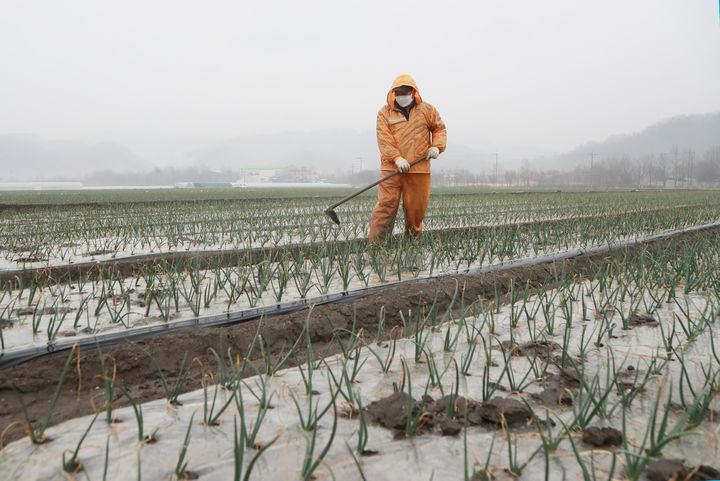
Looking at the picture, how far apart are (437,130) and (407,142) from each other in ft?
1.44

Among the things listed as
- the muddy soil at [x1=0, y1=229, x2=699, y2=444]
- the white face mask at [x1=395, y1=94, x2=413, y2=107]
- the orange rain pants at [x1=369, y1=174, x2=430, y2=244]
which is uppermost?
the white face mask at [x1=395, y1=94, x2=413, y2=107]

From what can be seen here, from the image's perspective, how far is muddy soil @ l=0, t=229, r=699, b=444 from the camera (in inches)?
72.7

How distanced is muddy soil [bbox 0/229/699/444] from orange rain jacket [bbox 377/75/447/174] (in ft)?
6.26

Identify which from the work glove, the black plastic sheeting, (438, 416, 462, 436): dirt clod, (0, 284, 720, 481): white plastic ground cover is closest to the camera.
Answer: (0, 284, 720, 481): white plastic ground cover

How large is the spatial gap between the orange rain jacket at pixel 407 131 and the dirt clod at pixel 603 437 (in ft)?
12.2

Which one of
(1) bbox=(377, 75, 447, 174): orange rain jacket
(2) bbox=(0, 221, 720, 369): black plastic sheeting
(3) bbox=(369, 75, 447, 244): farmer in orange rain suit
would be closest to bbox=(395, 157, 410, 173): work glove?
(3) bbox=(369, 75, 447, 244): farmer in orange rain suit

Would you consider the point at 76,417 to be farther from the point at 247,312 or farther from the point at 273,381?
the point at 247,312

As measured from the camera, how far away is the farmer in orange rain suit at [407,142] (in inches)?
189

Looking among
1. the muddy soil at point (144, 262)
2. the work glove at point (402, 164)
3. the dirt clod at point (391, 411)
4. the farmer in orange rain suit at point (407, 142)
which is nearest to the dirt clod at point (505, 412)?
the dirt clod at point (391, 411)

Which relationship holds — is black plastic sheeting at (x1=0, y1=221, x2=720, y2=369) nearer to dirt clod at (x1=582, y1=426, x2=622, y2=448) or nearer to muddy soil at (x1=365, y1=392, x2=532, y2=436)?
muddy soil at (x1=365, y1=392, x2=532, y2=436)

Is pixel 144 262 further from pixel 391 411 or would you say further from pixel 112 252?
pixel 391 411

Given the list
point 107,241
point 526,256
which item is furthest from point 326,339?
point 107,241

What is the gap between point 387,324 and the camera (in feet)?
9.61

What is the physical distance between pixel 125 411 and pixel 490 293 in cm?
275
